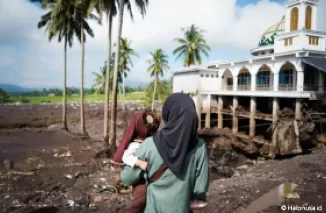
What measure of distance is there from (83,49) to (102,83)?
2030 centimetres

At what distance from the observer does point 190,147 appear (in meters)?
1.82

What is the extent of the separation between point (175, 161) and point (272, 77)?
24583 millimetres

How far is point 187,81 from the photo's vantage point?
28.1 meters

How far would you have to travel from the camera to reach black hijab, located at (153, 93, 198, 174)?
5.68ft

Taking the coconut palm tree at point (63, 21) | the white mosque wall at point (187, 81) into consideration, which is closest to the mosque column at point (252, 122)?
the white mosque wall at point (187, 81)

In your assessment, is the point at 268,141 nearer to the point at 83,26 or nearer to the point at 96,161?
the point at 96,161

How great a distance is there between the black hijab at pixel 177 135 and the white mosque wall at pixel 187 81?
25.2 metres

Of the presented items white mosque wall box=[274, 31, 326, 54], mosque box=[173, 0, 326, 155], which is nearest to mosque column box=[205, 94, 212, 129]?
mosque box=[173, 0, 326, 155]

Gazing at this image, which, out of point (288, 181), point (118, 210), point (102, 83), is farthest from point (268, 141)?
point (102, 83)

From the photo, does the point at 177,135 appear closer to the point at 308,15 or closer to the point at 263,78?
the point at 308,15

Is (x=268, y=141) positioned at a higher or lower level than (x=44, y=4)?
lower

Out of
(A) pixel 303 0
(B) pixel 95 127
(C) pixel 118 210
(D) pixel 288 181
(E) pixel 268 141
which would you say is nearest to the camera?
(C) pixel 118 210

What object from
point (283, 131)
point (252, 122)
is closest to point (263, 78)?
point (252, 122)

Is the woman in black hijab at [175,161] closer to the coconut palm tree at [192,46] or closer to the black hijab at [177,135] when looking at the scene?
the black hijab at [177,135]
